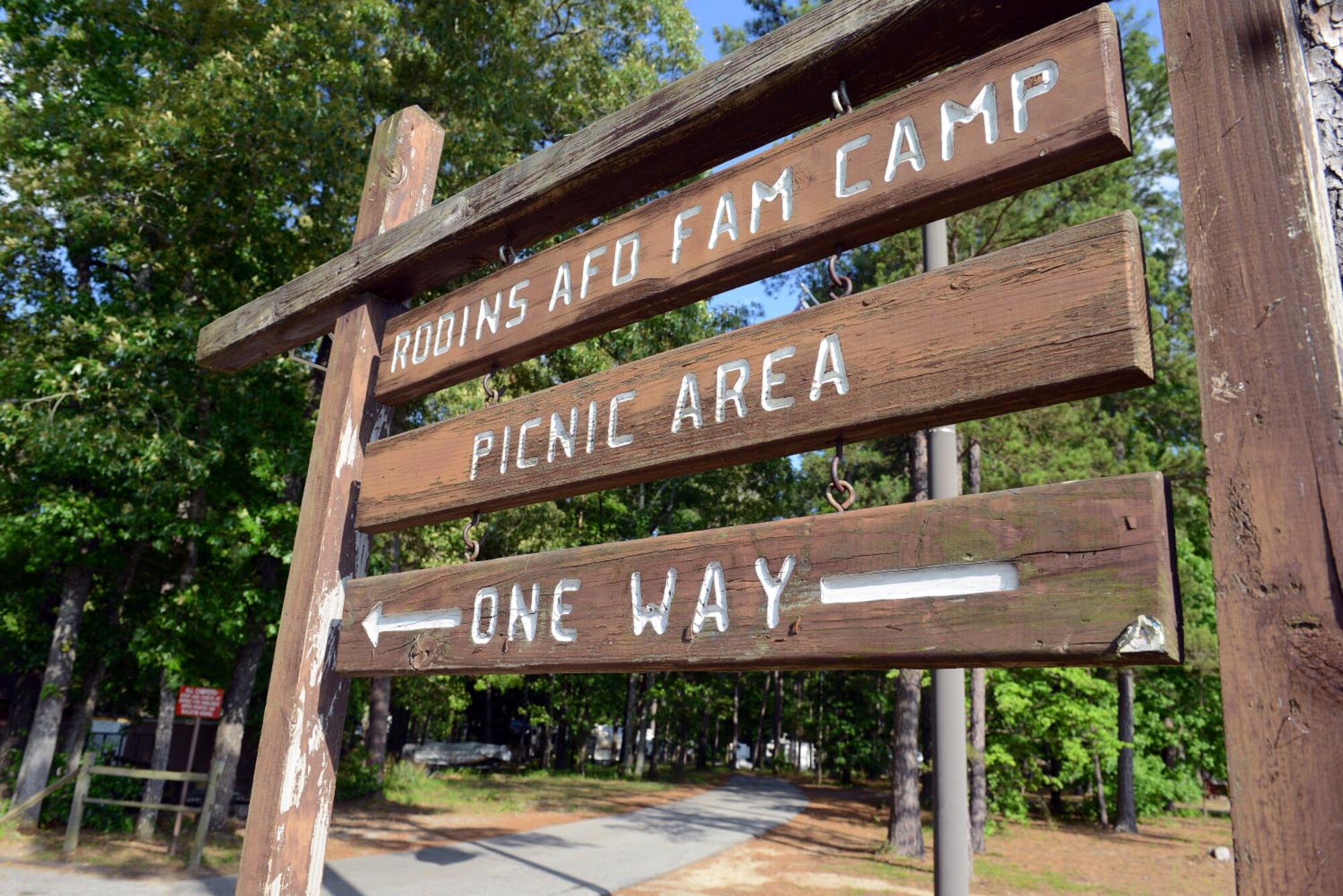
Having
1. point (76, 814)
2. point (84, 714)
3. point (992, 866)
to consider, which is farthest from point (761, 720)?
point (76, 814)

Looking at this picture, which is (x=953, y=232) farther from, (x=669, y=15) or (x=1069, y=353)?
(x=1069, y=353)

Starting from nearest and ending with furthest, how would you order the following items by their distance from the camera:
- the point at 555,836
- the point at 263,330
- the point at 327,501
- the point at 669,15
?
the point at 327,501 < the point at 263,330 < the point at 669,15 < the point at 555,836

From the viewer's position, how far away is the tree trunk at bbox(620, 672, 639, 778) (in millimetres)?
32188

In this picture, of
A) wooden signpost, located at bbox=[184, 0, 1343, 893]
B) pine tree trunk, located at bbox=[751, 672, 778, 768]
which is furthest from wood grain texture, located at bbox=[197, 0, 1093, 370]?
pine tree trunk, located at bbox=[751, 672, 778, 768]

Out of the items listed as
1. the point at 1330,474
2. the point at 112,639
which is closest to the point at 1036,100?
the point at 1330,474

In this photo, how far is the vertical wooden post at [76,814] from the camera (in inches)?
459

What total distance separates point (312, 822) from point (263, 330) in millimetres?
1909

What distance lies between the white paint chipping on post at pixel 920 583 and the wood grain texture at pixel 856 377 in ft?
0.98

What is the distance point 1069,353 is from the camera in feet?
5.19

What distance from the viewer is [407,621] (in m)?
2.61

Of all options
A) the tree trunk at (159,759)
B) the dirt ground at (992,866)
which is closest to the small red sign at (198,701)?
the tree trunk at (159,759)

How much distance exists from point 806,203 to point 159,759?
49.7 ft

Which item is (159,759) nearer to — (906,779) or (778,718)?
(906,779)

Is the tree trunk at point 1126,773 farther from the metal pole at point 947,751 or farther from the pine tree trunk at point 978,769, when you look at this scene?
the metal pole at point 947,751
